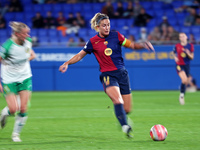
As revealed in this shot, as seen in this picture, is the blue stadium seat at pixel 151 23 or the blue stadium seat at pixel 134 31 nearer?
the blue stadium seat at pixel 134 31

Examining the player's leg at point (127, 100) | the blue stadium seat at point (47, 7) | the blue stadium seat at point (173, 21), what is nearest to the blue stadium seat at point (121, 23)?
the blue stadium seat at point (173, 21)

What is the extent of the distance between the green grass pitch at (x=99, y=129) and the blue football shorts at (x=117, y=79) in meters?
0.94

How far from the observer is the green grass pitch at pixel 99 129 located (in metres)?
7.13

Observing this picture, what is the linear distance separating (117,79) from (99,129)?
1775mm

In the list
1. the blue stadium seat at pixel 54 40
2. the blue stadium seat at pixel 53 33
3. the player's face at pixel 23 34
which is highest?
the player's face at pixel 23 34

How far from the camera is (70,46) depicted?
22.6 meters

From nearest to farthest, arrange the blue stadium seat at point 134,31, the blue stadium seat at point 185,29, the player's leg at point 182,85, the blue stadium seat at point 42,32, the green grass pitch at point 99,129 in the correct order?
the green grass pitch at point 99,129, the player's leg at point 182,85, the blue stadium seat at point 134,31, the blue stadium seat at point 185,29, the blue stadium seat at point 42,32

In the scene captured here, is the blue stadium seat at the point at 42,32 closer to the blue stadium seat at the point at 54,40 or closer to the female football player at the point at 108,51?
the blue stadium seat at the point at 54,40

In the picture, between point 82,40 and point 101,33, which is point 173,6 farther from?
point 101,33

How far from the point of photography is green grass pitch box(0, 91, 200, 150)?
713 cm

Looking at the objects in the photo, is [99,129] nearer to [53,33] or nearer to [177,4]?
[53,33]

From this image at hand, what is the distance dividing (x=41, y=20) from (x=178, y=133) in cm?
1680

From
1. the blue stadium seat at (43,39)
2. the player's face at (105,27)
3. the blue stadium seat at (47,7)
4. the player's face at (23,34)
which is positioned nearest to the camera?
the player's face at (23,34)

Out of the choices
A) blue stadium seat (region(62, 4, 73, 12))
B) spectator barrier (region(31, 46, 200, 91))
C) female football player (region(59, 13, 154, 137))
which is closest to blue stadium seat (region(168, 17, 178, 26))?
spectator barrier (region(31, 46, 200, 91))
